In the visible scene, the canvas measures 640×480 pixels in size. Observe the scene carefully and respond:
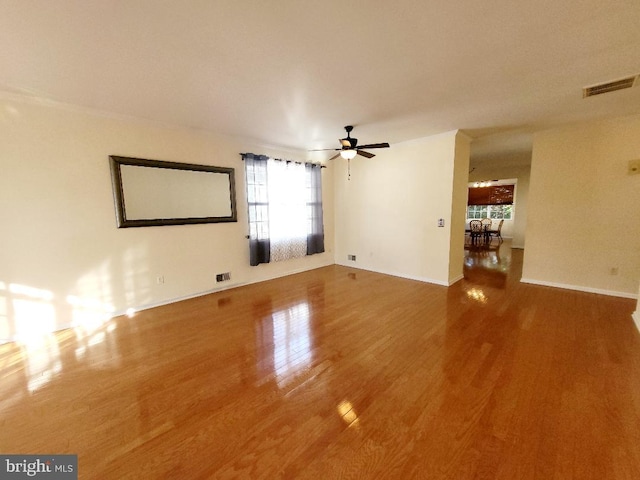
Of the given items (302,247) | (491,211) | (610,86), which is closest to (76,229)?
(302,247)

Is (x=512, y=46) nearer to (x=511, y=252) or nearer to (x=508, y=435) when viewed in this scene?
(x=508, y=435)

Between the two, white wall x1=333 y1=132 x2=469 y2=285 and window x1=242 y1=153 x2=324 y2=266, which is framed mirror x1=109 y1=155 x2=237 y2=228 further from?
white wall x1=333 y1=132 x2=469 y2=285

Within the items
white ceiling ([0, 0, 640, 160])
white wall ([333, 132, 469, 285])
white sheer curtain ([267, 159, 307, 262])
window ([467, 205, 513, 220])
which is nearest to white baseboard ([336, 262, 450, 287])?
white wall ([333, 132, 469, 285])

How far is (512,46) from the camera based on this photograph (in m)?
1.94

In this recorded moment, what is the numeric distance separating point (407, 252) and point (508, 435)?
3.51m

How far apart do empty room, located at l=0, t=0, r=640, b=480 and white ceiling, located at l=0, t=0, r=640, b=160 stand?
0.07 feet

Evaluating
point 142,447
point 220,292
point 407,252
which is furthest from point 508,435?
point 220,292

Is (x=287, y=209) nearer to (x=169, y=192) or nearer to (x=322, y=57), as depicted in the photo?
(x=169, y=192)

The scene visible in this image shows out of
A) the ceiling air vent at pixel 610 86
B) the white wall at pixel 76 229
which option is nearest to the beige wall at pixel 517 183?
the ceiling air vent at pixel 610 86

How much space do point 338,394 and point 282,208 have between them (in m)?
3.63

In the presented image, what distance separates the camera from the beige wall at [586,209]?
3.63 m

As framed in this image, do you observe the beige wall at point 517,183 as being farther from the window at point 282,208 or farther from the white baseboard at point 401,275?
the window at point 282,208

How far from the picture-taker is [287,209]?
5043 mm

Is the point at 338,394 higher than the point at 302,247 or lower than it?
lower
